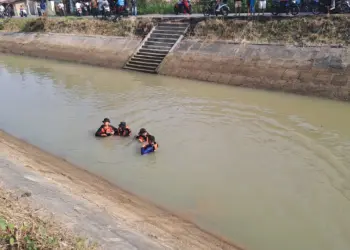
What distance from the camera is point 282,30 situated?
59.6 feet

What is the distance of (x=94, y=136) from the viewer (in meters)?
11.6

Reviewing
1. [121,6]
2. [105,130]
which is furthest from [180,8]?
[105,130]

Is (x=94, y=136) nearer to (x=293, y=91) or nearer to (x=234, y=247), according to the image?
(x=234, y=247)

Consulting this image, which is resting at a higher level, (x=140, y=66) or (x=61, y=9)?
(x=61, y=9)

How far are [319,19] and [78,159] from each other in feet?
43.1

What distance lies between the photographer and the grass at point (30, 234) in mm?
4344

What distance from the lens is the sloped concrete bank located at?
49.9ft

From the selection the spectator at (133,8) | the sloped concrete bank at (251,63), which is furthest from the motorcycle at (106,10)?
the sloped concrete bank at (251,63)

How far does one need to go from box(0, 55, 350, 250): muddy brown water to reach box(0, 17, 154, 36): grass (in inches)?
282

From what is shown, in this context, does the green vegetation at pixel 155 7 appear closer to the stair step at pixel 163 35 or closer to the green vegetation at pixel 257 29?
the green vegetation at pixel 257 29

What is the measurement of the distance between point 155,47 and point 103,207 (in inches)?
644

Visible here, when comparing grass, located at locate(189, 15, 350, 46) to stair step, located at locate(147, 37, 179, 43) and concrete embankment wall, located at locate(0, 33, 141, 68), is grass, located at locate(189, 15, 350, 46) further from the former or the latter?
concrete embankment wall, located at locate(0, 33, 141, 68)

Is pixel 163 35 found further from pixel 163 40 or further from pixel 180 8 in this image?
pixel 180 8

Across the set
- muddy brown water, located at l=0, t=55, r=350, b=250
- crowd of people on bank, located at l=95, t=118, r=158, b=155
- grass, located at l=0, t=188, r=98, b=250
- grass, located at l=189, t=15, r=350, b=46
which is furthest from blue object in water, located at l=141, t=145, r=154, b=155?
grass, located at l=189, t=15, r=350, b=46
